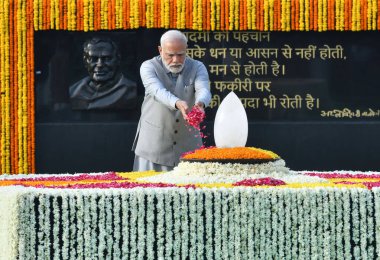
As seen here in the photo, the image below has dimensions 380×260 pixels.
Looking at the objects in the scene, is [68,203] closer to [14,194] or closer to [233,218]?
[14,194]

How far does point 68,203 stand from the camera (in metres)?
6.41

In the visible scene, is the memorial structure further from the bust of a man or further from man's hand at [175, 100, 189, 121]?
man's hand at [175, 100, 189, 121]

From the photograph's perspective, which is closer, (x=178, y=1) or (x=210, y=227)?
(x=210, y=227)

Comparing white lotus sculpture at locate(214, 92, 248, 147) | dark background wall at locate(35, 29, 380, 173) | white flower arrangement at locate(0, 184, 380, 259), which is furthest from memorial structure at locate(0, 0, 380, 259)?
white flower arrangement at locate(0, 184, 380, 259)

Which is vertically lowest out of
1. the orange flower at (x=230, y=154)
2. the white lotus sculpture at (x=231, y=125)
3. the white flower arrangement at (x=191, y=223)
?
the white flower arrangement at (x=191, y=223)

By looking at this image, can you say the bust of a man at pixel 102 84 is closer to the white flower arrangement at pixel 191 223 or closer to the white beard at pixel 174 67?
the white beard at pixel 174 67

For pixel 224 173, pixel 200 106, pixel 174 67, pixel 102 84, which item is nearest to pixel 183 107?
pixel 200 106

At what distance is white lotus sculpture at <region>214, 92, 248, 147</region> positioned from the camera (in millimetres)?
7543

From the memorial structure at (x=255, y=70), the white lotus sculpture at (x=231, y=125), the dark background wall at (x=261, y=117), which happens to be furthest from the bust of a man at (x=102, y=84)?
the white lotus sculpture at (x=231, y=125)

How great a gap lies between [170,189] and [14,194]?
85cm

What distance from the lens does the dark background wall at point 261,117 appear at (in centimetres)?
1402

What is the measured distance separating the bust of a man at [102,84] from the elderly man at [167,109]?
4637mm

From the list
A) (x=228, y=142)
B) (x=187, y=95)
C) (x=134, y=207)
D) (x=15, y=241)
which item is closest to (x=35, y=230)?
(x=15, y=241)

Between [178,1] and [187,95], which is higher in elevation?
[178,1]
